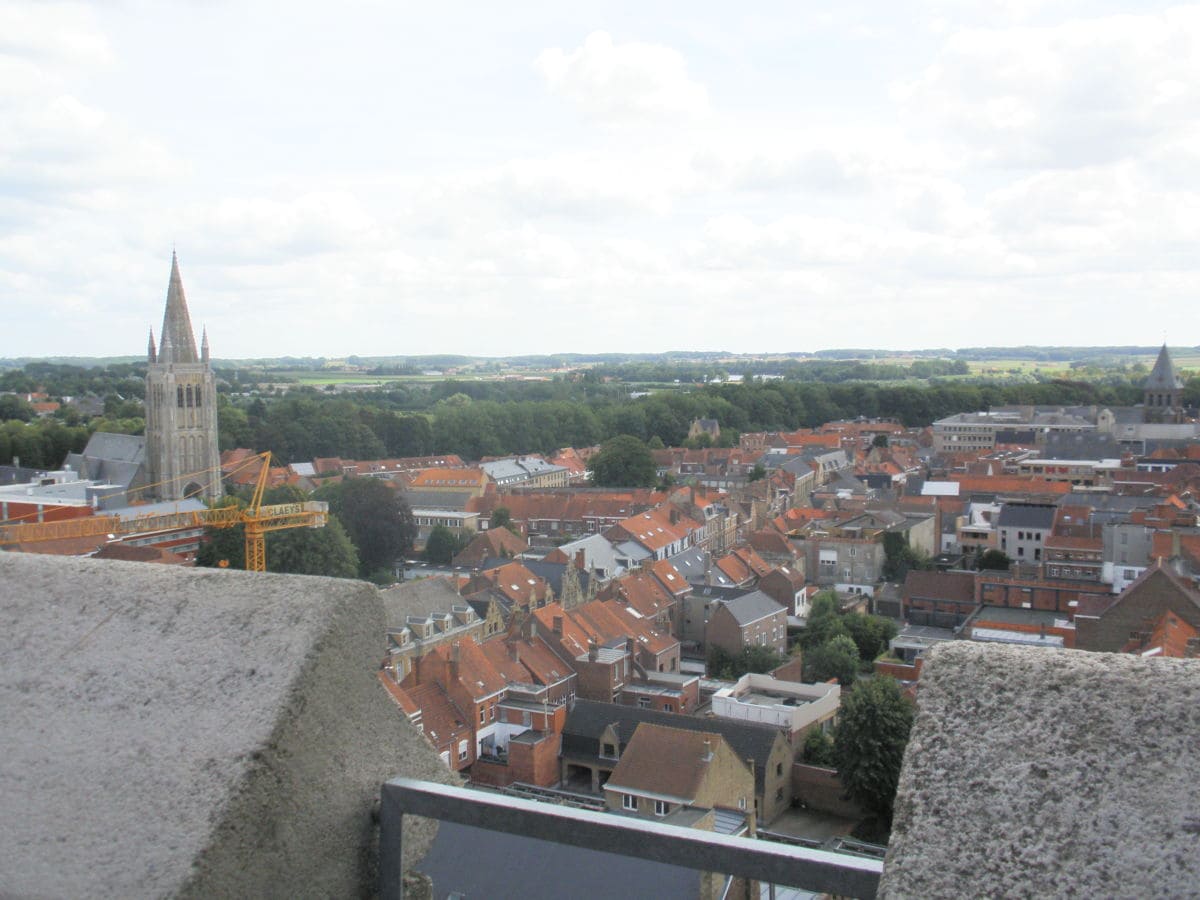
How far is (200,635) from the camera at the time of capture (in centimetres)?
353

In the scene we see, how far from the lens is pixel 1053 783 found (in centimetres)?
264

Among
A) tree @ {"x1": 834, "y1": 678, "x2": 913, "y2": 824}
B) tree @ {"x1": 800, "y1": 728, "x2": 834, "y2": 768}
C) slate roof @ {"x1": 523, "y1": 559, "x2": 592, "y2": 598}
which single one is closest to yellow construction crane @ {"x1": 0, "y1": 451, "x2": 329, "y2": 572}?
slate roof @ {"x1": 523, "y1": 559, "x2": 592, "y2": 598}

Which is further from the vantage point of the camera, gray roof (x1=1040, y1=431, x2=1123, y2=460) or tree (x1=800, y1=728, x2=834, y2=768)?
gray roof (x1=1040, y1=431, x2=1123, y2=460)

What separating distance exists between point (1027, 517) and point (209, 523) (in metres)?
37.5

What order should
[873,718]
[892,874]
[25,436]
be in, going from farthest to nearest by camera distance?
[25,436] → [873,718] → [892,874]

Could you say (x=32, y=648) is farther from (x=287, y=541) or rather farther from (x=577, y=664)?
(x=287, y=541)

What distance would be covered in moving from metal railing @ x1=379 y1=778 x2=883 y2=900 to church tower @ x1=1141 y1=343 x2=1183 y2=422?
344ft

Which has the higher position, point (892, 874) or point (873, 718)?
point (892, 874)

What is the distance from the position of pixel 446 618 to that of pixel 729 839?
28.7 m

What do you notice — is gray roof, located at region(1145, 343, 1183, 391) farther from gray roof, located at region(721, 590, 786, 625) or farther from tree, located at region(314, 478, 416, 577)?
tree, located at region(314, 478, 416, 577)

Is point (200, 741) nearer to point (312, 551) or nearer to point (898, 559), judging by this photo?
point (312, 551)

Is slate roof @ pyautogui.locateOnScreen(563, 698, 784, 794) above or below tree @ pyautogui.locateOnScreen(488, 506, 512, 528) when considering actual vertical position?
below

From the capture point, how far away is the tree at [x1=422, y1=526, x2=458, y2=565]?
163 ft

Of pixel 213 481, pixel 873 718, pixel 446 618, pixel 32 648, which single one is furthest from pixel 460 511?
pixel 32 648
